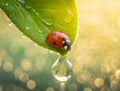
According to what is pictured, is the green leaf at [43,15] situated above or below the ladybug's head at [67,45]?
above

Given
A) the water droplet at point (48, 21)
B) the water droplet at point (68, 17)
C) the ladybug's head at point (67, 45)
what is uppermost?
the water droplet at point (68, 17)

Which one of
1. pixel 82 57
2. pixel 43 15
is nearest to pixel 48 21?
pixel 43 15

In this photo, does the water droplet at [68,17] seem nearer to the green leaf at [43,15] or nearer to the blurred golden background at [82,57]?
the green leaf at [43,15]

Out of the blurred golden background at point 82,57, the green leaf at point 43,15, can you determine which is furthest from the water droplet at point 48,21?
the blurred golden background at point 82,57

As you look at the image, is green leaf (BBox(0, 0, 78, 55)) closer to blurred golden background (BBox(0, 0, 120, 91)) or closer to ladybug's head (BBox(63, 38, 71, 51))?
ladybug's head (BBox(63, 38, 71, 51))

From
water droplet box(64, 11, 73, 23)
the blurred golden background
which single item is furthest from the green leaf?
the blurred golden background

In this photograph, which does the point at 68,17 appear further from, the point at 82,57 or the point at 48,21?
the point at 82,57
